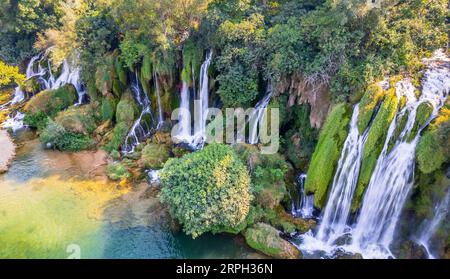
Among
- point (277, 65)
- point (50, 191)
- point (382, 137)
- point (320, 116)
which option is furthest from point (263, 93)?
point (50, 191)

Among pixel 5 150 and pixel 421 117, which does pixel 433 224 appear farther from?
pixel 5 150

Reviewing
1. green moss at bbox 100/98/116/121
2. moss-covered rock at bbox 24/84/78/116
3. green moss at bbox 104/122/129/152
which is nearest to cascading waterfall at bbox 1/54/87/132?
moss-covered rock at bbox 24/84/78/116

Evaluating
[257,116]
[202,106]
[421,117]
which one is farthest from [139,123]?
[421,117]

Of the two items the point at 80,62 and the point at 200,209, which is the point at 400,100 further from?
the point at 80,62

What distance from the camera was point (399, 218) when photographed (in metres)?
12.4

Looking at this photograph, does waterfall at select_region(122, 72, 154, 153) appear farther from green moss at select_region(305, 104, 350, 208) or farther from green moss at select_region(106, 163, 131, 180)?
green moss at select_region(305, 104, 350, 208)

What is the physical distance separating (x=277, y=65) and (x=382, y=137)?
Result: 5.92m

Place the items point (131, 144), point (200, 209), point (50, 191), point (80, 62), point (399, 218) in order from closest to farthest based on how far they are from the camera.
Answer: point (399, 218) < point (200, 209) < point (50, 191) < point (131, 144) < point (80, 62)

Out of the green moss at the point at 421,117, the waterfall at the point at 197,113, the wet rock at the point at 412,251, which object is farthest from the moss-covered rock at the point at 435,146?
the waterfall at the point at 197,113

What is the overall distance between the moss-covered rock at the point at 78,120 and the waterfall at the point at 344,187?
1603 centimetres

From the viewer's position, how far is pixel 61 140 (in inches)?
837

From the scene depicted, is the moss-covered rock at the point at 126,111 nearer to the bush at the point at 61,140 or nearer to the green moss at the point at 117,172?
the bush at the point at 61,140

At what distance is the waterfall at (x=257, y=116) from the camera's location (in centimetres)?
1744

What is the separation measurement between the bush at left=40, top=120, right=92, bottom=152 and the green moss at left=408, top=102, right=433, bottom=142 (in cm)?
1801
